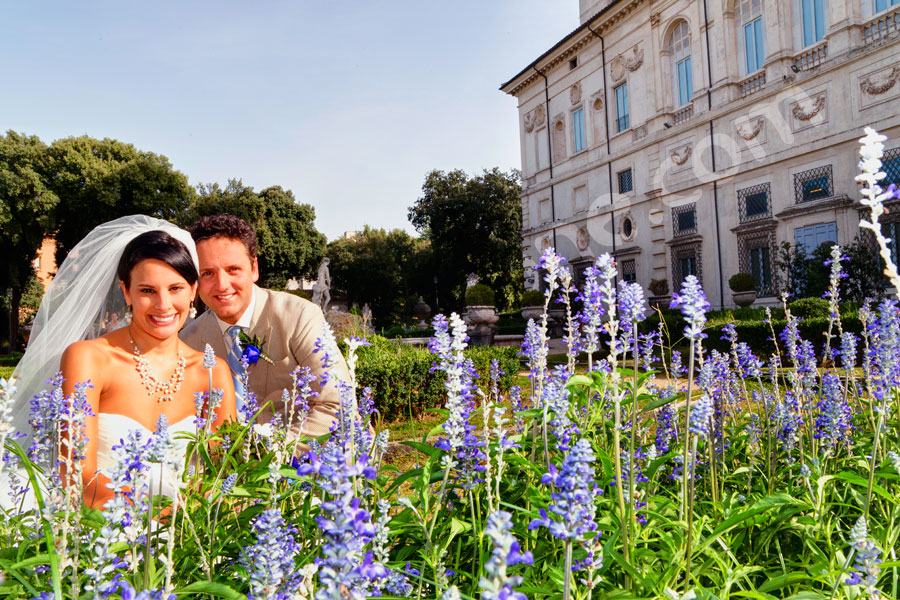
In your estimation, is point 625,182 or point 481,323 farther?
point 625,182

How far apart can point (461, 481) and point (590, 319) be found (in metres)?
0.87

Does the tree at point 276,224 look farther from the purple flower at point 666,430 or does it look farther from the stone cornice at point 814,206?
the purple flower at point 666,430

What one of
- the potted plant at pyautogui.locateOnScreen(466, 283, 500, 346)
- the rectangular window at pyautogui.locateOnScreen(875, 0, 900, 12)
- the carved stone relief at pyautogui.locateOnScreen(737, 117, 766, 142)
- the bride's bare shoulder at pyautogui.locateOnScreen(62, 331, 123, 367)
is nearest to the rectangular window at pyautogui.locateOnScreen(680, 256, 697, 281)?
the carved stone relief at pyautogui.locateOnScreen(737, 117, 766, 142)

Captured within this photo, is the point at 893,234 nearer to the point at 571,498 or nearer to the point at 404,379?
the point at 404,379

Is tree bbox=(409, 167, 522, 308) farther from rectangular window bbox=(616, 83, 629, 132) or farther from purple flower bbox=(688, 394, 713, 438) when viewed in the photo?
purple flower bbox=(688, 394, 713, 438)

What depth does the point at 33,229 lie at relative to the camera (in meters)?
29.2

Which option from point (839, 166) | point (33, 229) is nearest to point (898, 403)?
point (839, 166)

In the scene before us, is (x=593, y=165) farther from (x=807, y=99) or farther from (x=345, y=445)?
(x=345, y=445)

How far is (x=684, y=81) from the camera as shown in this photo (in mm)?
24859

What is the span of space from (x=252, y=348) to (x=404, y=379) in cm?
676

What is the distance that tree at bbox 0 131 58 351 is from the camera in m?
27.8

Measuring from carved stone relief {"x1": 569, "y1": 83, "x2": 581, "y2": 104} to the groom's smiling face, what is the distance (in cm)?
2970

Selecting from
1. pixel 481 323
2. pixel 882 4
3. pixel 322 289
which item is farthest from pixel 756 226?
pixel 322 289

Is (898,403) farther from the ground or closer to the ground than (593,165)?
closer to the ground
